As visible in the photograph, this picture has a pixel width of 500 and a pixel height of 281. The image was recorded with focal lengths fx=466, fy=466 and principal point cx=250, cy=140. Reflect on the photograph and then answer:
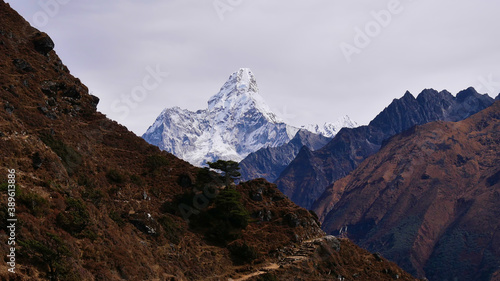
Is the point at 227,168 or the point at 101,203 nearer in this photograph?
the point at 101,203

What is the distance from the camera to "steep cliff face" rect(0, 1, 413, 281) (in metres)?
43.1

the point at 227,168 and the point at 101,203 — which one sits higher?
the point at 227,168

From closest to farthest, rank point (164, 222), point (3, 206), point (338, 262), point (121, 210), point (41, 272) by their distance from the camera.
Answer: point (41, 272) < point (3, 206) < point (121, 210) < point (164, 222) < point (338, 262)

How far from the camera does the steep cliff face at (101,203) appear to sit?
43062 millimetres

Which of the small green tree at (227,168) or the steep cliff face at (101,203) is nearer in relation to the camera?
the steep cliff face at (101,203)

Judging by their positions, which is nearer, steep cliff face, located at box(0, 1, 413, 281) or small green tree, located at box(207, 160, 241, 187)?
steep cliff face, located at box(0, 1, 413, 281)

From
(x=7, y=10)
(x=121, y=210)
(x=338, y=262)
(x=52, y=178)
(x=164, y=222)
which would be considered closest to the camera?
(x=52, y=178)

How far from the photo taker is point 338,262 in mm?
75500

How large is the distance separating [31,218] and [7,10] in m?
61.7

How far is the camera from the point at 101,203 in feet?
187

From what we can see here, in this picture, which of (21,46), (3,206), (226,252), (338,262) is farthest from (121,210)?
(21,46)

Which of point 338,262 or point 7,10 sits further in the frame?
point 7,10

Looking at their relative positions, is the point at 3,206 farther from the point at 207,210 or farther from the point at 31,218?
the point at 207,210

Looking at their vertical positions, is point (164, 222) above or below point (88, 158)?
below
